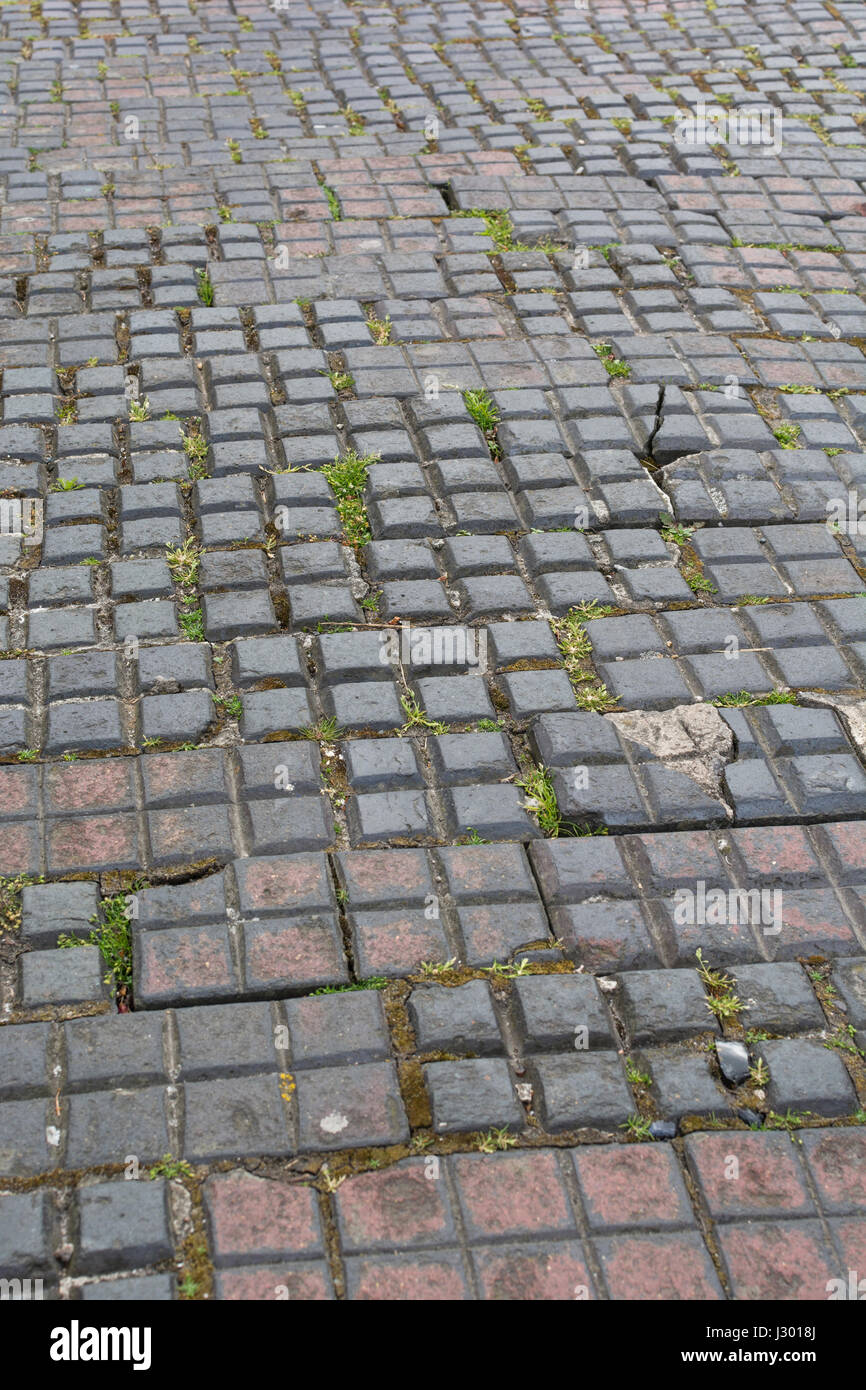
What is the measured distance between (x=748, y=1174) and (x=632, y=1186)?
28 centimetres

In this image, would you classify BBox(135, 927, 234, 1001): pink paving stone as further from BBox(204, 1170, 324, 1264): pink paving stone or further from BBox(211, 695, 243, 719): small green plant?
BBox(211, 695, 243, 719): small green plant

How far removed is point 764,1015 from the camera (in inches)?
133

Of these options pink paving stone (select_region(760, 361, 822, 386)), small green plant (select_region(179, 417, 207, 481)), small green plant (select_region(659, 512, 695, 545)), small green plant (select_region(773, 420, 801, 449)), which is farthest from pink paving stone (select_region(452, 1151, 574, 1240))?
pink paving stone (select_region(760, 361, 822, 386))

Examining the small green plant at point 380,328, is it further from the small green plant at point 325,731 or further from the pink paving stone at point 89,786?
the pink paving stone at point 89,786

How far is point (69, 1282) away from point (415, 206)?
5.81 meters

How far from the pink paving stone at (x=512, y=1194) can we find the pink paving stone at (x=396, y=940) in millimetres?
577

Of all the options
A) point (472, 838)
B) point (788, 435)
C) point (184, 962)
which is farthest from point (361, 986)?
point (788, 435)

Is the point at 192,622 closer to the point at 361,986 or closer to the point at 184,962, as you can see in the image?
the point at 184,962

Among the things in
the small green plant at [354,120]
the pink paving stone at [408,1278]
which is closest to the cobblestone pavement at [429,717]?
the pink paving stone at [408,1278]

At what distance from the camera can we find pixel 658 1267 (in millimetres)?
2881

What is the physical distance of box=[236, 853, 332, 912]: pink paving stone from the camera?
140 inches

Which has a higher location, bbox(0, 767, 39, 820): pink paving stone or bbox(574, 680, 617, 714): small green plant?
bbox(574, 680, 617, 714): small green plant

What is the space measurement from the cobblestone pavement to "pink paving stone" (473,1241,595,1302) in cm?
1

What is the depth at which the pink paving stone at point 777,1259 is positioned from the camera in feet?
9.41
